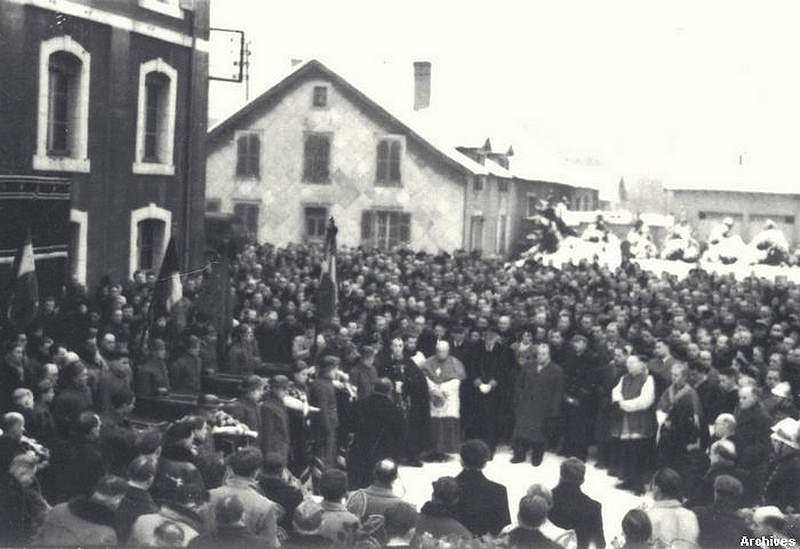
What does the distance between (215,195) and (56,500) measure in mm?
23574

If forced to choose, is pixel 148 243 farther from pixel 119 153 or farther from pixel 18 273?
pixel 18 273

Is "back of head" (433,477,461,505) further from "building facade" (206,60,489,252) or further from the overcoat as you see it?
"building facade" (206,60,489,252)

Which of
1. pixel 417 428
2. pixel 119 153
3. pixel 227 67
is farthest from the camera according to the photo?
pixel 227 67

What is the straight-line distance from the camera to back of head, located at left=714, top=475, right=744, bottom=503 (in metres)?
6.57

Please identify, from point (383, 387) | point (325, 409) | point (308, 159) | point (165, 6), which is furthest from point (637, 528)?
point (308, 159)

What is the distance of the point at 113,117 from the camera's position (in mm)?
15797

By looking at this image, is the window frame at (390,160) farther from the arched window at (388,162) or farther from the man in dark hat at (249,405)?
the man in dark hat at (249,405)

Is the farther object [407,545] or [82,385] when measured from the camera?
[82,385]

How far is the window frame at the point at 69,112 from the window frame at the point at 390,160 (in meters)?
15.8

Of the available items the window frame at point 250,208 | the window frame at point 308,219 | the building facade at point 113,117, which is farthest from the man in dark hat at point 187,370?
the window frame at point 308,219

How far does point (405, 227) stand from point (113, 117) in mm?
15454

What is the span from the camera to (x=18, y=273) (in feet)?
32.6

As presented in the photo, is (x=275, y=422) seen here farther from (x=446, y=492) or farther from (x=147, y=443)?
(x=446, y=492)

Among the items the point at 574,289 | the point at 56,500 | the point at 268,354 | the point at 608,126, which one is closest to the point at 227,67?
the point at 268,354
